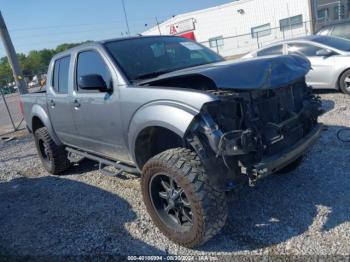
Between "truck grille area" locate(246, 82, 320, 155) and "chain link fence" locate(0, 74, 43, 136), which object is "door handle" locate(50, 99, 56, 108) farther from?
"truck grille area" locate(246, 82, 320, 155)

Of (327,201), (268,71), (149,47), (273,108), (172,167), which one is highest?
(149,47)

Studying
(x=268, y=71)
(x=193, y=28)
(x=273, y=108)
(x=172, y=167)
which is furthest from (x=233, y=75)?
(x=193, y=28)

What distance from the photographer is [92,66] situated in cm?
426

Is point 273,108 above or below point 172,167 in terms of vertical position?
above

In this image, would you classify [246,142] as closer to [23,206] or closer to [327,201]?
[327,201]

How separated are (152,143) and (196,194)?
0.99 metres

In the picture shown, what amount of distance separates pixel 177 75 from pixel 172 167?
2.80ft

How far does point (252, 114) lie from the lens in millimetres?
3016

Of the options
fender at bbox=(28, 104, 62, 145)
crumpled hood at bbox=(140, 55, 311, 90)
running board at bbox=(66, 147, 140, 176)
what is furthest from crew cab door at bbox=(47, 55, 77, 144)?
crumpled hood at bbox=(140, 55, 311, 90)

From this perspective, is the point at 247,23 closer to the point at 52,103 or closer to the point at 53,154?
the point at 53,154

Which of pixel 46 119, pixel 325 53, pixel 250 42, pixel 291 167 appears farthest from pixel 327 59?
pixel 250 42

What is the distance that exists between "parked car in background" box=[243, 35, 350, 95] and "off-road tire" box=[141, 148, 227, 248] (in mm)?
6401

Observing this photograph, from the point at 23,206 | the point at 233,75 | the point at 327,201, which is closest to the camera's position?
the point at 233,75

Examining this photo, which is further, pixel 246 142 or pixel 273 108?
pixel 273 108
